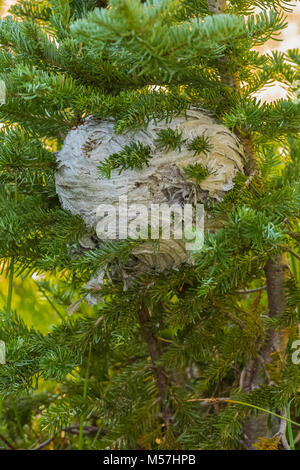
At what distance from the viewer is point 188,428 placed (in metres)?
0.63

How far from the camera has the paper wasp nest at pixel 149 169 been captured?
19.2 inches

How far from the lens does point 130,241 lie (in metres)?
0.47

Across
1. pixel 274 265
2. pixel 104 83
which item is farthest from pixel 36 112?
pixel 274 265

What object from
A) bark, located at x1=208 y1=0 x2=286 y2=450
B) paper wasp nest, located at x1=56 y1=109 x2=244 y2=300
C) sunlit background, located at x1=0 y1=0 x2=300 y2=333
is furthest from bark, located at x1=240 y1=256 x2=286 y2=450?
sunlit background, located at x1=0 y1=0 x2=300 y2=333

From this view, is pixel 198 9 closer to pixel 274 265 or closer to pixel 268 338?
pixel 274 265

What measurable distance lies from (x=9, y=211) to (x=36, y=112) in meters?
0.12

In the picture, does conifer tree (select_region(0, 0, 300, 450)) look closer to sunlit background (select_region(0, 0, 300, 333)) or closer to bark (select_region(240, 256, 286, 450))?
bark (select_region(240, 256, 286, 450))

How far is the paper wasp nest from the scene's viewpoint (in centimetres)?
49

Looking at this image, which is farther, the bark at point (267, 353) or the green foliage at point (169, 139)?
the bark at point (267, 353)

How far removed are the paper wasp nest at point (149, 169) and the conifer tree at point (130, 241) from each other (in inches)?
0.6

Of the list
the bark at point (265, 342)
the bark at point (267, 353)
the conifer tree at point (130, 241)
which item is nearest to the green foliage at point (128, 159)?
the conifer tree at point (130, 241)

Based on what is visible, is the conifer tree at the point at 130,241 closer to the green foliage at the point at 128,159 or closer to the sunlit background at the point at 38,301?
the green foliage at the point at 128,159

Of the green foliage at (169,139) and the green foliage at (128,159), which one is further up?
the green foliage at (169,139)

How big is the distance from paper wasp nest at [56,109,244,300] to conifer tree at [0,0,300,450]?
2cm
